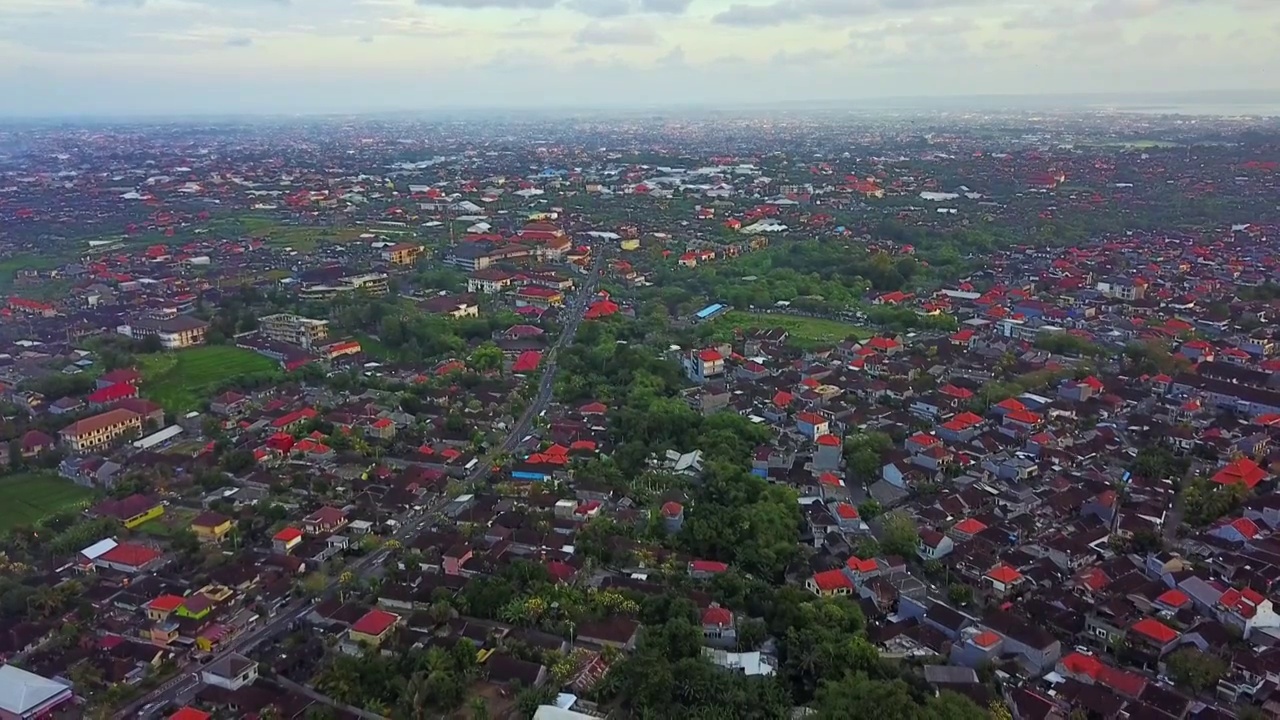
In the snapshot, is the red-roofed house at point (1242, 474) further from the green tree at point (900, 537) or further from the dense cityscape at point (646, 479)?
the green tree at point (900, 537)

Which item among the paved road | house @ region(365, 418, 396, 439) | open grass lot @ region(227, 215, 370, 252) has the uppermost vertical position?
open grass lot @ region(227, 215, 370, 252)

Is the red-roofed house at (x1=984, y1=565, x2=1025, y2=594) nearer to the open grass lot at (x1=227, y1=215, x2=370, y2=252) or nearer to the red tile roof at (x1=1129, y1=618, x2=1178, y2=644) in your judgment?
the red tile roof at (x1=1129, y1=618, x2=1178, y2=644)

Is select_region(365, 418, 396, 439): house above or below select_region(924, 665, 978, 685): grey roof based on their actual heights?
above

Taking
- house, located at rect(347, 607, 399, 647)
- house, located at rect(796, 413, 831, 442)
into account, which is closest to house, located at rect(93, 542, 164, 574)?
house, located at rect(347, 607, 399, 647)

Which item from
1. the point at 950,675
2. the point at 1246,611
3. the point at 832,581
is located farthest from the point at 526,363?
the point at 1246,611

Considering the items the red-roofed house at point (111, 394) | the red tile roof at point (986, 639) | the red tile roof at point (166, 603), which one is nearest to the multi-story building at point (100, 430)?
the red-roofed house at point (111, 394)

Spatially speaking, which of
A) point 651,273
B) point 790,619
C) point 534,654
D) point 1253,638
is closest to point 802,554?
point 790,619
